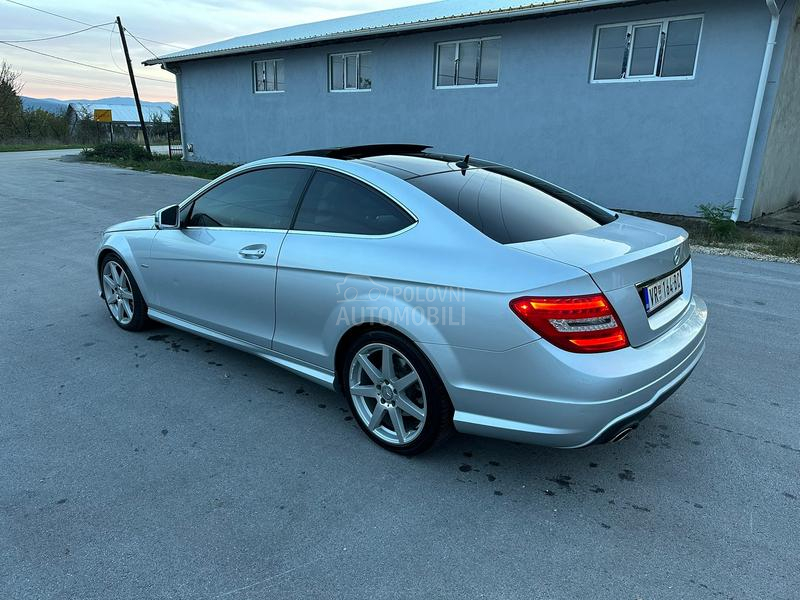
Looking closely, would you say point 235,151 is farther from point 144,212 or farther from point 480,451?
point 480,451

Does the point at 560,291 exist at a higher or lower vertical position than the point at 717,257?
higher

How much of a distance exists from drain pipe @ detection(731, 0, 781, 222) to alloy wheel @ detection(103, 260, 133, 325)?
9.45 metres

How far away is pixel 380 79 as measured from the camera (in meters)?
14.5

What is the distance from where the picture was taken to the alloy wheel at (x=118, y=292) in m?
4.63

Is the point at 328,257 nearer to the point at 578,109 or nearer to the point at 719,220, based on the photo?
the point at 719,220

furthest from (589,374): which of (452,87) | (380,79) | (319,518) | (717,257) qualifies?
(380,79)

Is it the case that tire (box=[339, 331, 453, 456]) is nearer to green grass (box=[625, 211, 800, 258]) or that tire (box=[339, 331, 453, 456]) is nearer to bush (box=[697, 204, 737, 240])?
green grass (box=[625, 211, 800, 258])

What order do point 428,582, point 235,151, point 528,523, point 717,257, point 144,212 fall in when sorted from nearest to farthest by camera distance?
1. point 428,582
2. point 528,523
3. point 717,257
4. point 144,212
5. point 235,151

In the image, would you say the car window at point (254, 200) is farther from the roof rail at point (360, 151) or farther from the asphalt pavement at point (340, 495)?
the asphalt pavement at point (340, 495)

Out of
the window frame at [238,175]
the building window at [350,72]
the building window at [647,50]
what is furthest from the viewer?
the building window at [350,72]

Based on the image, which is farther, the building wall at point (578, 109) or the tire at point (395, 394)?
the building wall at point (578, 109)

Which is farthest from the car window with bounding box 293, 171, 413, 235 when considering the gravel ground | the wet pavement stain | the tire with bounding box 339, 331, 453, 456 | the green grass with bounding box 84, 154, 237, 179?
the green grass with bounding box 84, 154, 237, 179

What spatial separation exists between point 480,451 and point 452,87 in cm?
1157

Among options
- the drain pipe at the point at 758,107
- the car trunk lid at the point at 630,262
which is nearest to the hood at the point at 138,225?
the car trunk lid at the point at 630,262
